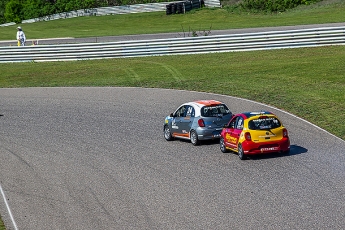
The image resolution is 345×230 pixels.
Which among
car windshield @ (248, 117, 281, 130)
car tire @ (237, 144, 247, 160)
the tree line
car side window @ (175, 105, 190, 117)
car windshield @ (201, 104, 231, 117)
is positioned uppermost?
car windshield @ (248, 117, 281, 130)

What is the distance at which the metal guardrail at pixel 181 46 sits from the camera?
122 ft

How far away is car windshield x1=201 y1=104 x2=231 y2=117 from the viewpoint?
69.6 ft

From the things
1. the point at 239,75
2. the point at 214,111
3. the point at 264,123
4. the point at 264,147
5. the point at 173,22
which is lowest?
the point at 173,22

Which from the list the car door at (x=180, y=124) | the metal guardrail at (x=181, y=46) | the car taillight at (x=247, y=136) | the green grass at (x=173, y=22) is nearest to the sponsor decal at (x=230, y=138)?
the car taillight at (x=247, y=136)

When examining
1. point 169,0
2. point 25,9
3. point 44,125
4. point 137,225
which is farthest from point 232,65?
point 25,9

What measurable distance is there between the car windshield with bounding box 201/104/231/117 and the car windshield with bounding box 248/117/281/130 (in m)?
2.46

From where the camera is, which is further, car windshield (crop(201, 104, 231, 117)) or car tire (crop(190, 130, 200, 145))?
car windshield (crop(201, 104, 231, 117))

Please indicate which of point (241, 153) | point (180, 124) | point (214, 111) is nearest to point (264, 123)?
point (241, 153)

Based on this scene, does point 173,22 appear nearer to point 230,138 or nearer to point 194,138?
point 194,138

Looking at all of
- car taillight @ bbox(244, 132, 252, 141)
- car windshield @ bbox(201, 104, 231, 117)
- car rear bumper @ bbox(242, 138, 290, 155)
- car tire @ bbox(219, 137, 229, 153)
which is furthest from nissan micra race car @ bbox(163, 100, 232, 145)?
car rear bumper @ bbox(242, 138, 290, 155)

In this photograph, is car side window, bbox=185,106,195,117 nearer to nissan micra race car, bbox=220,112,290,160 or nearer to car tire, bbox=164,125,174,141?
car tire, bbox=164,125,174,141

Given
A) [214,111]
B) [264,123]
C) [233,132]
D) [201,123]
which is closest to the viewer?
[264,123]

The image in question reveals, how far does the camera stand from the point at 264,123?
18859mm

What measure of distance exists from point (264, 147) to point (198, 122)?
3.03m
